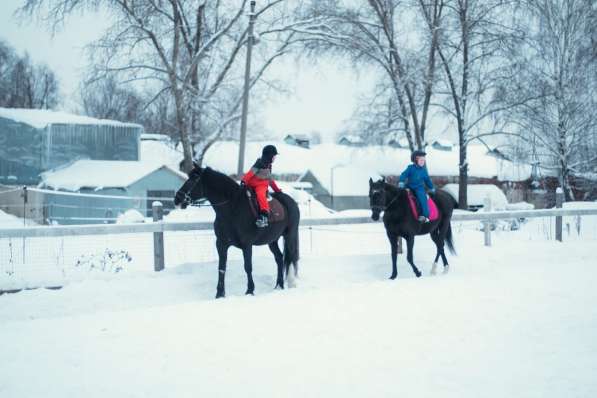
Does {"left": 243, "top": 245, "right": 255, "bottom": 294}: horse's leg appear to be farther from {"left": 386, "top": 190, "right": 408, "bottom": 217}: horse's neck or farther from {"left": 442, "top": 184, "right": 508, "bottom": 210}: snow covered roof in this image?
{"left": 442, "top": 184, "right": 508, "bottom": 210}: snow covered roof

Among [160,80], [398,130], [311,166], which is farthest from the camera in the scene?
[311,166]

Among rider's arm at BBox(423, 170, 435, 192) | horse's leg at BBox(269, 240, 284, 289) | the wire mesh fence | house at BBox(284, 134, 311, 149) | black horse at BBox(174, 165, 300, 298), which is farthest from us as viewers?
house at BBox(284, 134, 311, 149)

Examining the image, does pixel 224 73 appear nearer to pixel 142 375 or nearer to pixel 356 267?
pixel 356 267

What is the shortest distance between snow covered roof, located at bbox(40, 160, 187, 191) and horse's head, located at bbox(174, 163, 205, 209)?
19525 mm

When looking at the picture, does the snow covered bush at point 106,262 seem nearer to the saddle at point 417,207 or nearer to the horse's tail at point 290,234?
the horse's tail at point 290,234

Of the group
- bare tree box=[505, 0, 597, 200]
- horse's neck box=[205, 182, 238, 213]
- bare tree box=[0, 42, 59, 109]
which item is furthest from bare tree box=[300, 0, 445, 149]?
bare tree box=[0, 42, 59, 109]

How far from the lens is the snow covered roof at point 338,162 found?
1419 inches

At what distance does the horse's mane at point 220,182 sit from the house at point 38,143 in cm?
2642

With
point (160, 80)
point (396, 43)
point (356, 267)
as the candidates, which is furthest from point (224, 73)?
point (356, 267)

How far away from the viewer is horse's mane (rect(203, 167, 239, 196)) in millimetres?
7914

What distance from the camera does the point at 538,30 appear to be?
2305 cm

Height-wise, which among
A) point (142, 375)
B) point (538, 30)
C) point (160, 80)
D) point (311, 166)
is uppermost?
point (538, 30)

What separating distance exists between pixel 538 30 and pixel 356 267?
1814cm

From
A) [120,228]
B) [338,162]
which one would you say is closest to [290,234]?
[120,228]
